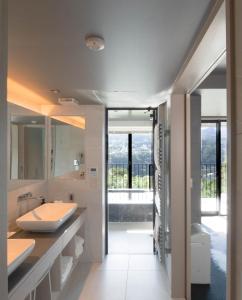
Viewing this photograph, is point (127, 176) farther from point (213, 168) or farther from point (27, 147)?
point (27, 147)

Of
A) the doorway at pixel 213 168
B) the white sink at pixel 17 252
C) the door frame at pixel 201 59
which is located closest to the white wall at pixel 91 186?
the door frame at pixel 201 59

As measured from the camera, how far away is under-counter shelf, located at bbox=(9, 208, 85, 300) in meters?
1.45

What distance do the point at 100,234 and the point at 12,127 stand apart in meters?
1.94

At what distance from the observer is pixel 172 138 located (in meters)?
Answer: 2.72

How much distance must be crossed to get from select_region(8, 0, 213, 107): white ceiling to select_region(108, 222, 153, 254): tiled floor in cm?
269

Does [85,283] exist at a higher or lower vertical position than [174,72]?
lower

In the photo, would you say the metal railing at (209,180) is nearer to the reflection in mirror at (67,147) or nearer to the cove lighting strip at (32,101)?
the reflection in mirror at (67,147)

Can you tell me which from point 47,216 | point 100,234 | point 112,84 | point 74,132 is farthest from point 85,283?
point 112,84

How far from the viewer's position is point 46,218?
2543mm

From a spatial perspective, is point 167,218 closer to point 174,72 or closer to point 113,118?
point 174,72

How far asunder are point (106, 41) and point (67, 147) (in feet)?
7.62

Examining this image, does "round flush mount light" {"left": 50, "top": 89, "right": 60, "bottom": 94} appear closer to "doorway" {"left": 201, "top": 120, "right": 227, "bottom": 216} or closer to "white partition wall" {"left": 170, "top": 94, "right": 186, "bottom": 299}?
"white partition wall" {"left": 170, "top": 94, "right": 186, "bottom": 299}

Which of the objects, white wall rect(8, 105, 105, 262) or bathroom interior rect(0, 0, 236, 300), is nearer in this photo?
bathroom interior rect(0, 0, 236, 300)

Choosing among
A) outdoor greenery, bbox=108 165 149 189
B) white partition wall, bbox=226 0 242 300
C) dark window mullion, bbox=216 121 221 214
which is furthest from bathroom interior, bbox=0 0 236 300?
outdoor greenery, bbox=108 165 149 189
